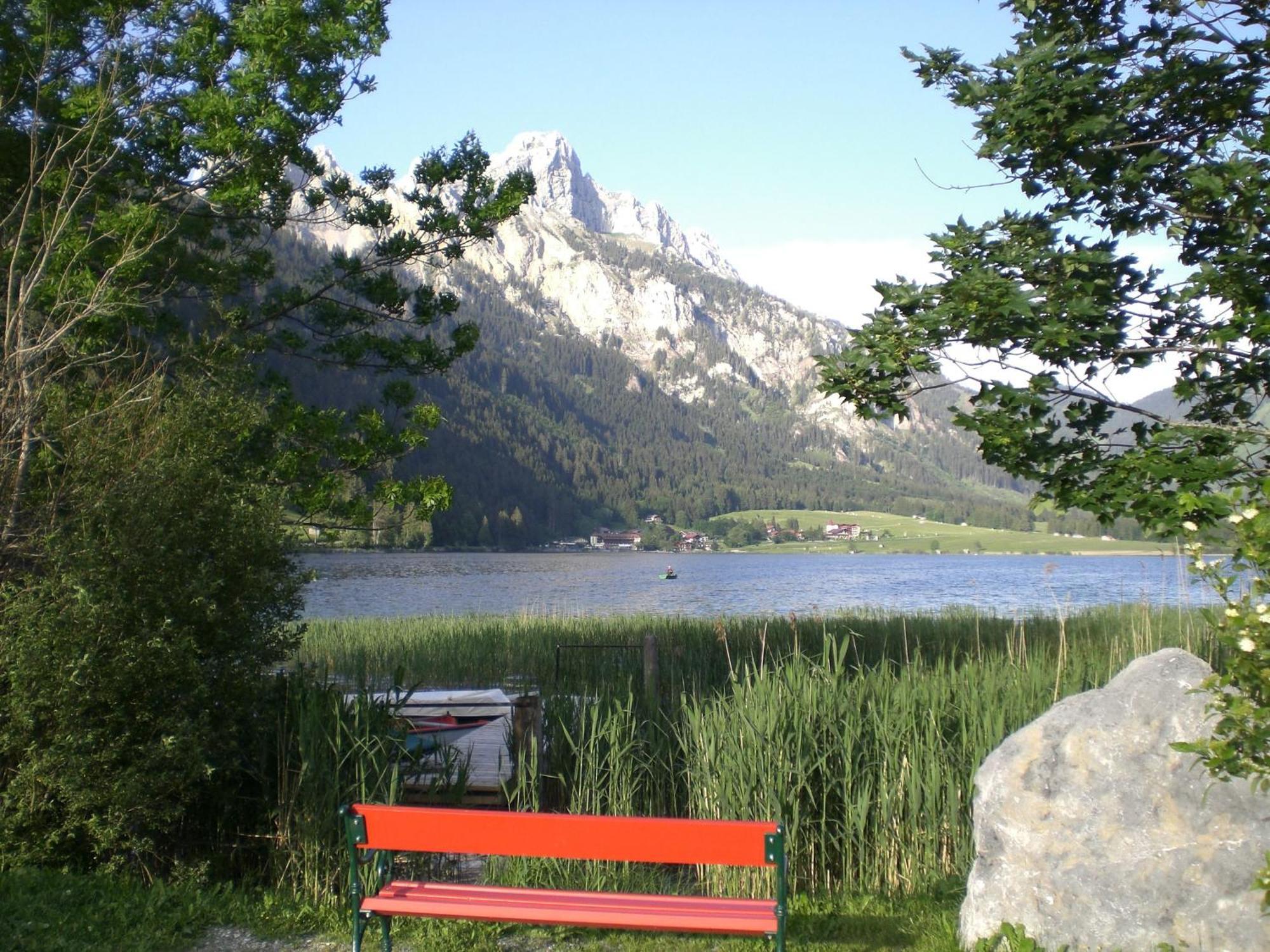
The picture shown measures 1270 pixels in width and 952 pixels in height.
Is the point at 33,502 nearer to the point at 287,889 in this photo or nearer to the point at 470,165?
the point at 287,889

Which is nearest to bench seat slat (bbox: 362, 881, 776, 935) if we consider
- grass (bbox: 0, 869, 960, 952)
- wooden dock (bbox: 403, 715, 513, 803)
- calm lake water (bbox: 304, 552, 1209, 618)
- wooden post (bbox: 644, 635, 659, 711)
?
grass (bbox: 0, 869, 960, 952)

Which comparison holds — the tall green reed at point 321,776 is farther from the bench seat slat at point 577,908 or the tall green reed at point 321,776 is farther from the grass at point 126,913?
the bench seat slat at point 577,908

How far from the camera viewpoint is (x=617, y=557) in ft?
365

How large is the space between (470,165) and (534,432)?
491 ft

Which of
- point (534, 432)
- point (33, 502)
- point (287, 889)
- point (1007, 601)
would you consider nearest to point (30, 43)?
point (33, 502)

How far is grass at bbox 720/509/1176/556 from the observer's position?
368 ft

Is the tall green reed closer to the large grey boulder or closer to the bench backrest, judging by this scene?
the bench backrest

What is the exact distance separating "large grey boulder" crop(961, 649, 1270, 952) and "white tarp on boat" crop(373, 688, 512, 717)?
5980 millimetres

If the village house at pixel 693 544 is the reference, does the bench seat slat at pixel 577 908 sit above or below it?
above

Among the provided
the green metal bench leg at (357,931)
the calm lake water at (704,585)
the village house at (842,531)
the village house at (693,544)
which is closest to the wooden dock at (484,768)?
the green metal bench leg at (357,931)

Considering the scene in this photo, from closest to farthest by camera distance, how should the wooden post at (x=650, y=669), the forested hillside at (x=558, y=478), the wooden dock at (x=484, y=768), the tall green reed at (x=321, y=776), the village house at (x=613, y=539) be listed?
the tall green reed at (x=321, y=776) → the wooden dock at (x=484, y=768) → the wooden post at (x=650, y=669) → the forested hillside at (x=558, y=478) → the village house at (x=613, y=539)

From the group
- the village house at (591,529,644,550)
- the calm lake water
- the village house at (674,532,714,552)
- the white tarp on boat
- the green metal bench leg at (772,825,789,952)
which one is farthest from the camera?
the village house at (674,532,714,552)

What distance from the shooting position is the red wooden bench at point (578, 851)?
144 inches

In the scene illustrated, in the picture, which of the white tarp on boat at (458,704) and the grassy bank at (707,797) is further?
the white tarp on boat at (458,704)
